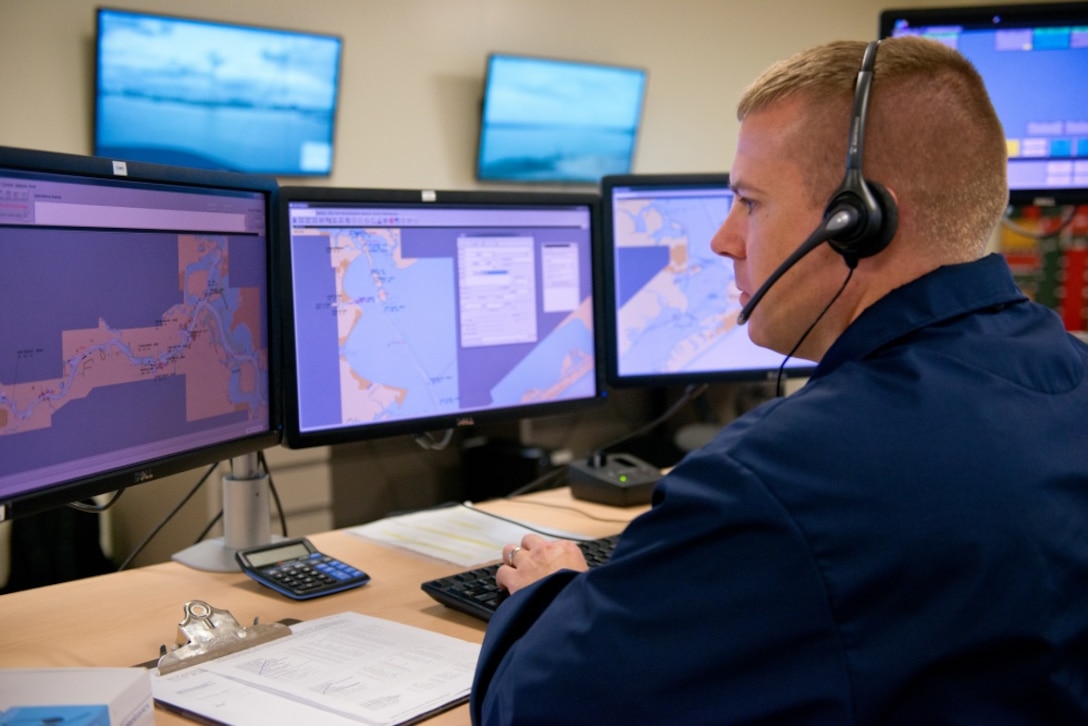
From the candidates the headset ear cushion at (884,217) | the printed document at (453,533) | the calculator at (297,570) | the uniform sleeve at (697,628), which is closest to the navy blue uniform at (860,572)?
the uniform sleeve at (697,628)

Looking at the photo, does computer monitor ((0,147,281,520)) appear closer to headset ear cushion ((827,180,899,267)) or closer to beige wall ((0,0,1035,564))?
beige wall ((0,0,1035,564))

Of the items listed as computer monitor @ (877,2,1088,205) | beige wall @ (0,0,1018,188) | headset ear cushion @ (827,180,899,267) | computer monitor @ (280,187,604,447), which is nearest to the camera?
headset ear cushion @ (827,180,899,267)

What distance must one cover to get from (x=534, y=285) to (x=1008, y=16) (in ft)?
3.69

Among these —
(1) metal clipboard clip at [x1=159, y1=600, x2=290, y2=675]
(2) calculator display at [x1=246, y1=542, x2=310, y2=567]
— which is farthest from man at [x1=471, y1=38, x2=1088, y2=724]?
(2) calculator display at [x1=246, y1=542, x2=310, y2=567]

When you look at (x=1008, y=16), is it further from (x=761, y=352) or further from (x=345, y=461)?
(x=345, y=461)

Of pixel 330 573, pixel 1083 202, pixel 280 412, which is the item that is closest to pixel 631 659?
pixel 330 573

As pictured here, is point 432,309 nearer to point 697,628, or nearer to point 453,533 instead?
point 453,533

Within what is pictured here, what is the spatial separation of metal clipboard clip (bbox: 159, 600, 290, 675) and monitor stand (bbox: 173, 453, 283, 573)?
0.28m

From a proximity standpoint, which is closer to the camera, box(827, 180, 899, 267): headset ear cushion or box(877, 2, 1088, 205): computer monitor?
box(827, 180, 899, 267): headset ear cushion

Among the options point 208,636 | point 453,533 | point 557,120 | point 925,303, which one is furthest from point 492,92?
point 925,303

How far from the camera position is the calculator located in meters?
1.27

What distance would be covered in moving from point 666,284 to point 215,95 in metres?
2.05

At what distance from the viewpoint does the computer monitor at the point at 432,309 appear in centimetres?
141

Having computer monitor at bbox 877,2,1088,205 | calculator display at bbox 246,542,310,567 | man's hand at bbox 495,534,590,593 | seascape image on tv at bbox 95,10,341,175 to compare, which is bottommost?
calculator display at bbox 246,542,310,567
